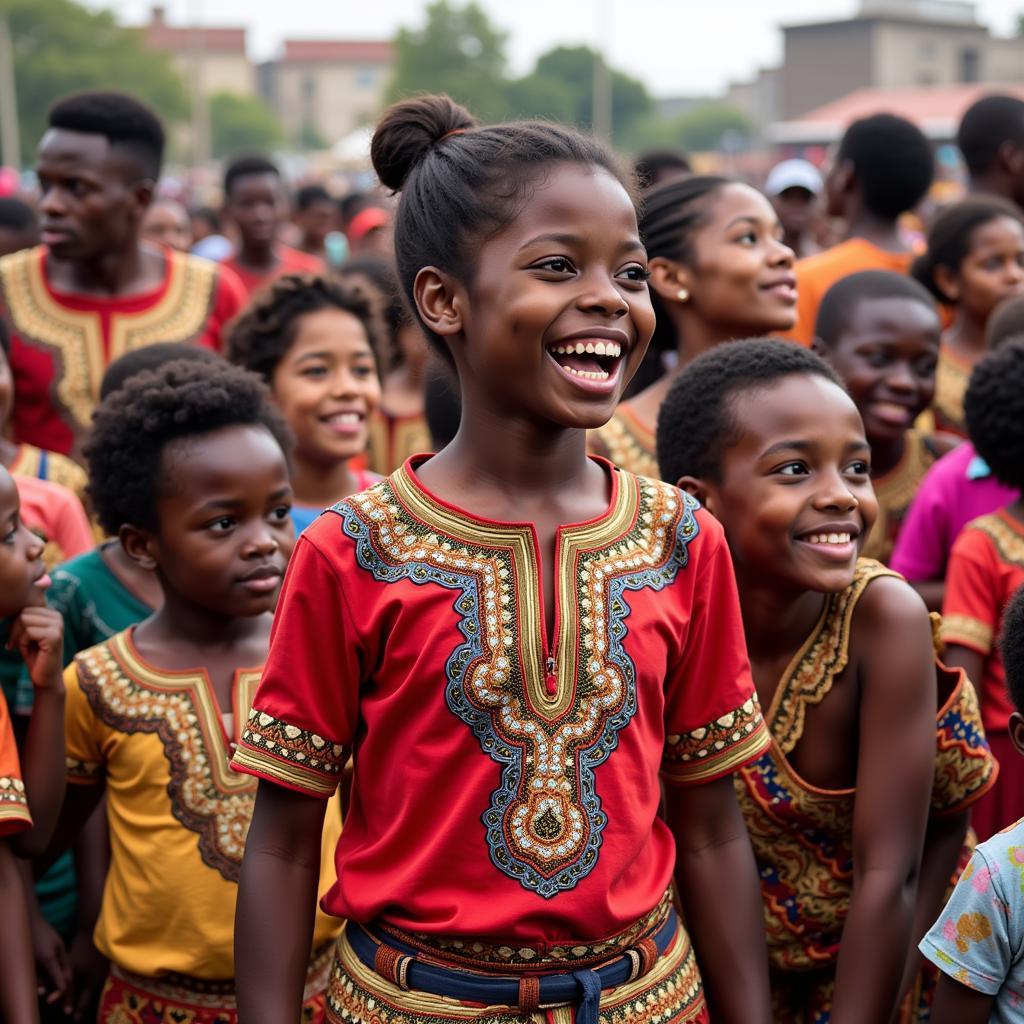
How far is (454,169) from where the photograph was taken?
7.07 ft

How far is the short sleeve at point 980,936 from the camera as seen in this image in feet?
7.06

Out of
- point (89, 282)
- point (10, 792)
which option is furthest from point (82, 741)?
point (89, 282)

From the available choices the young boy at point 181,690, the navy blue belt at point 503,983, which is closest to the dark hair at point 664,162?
the young boy at point 181,690

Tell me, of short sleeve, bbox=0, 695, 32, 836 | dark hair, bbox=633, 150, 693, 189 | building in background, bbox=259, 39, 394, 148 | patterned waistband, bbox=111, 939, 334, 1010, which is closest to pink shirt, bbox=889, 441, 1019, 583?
patterned waistband, bbox=111, 939, 334, 1010

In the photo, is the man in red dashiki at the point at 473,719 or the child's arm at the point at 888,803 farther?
the child's arm at the point at 888,803

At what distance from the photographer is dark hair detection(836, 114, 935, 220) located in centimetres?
609

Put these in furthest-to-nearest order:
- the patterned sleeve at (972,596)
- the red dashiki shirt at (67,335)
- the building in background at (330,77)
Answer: the building in background at (330,77) → the red dashiki shirt at (67,335) → the patterned sleeve at (972,596)

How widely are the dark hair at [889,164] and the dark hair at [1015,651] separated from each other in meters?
4.03

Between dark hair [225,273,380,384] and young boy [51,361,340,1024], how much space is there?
1102 millimetres

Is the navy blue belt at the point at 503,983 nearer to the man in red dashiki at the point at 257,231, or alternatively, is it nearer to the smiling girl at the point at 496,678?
the smiling girl at the point at 496,678

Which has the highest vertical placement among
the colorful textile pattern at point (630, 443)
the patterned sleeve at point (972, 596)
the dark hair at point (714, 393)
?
the dark hair at point (714, 393)

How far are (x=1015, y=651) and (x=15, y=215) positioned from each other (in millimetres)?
6488

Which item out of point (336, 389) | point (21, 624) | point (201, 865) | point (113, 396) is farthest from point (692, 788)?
point (336, 389)

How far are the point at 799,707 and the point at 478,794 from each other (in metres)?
0.85
